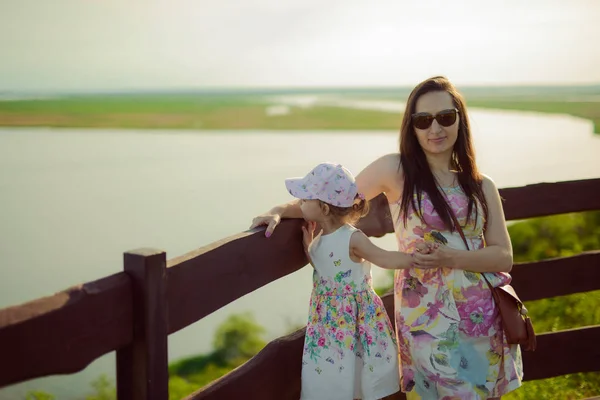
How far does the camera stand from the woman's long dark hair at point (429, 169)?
274 cm

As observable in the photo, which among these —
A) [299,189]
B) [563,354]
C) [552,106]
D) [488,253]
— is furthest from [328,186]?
[552,106]

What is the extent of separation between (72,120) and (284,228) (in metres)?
32.8

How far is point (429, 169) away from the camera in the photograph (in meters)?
2.82

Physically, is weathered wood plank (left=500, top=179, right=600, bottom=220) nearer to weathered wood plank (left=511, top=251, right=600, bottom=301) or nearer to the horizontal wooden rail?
weathered wood plank (left=511, top=251, right=600, bottom=301)

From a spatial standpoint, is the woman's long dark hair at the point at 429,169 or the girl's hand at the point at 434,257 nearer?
the girl's hand at the point at 434,257

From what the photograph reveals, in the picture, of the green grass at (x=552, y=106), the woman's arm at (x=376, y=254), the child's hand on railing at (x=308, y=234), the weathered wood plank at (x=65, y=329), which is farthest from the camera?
the green grass at (x=552, y=106)

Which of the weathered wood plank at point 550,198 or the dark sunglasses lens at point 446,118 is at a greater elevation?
the dark sunglasses lens at point 446,118

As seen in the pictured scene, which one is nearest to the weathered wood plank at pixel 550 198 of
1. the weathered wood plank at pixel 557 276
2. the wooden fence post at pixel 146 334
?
the weathered wood plank at pixel 557 276

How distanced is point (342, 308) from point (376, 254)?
0.69ft

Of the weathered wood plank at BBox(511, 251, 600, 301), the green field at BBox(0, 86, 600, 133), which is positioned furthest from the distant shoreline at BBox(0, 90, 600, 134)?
the weathered wood plank at BBox(511, 251, 600, 301)

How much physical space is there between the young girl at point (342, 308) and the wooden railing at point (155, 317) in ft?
0.34

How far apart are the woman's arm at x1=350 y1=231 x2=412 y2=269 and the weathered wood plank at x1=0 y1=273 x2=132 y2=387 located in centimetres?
91

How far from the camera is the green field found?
97.3 ft

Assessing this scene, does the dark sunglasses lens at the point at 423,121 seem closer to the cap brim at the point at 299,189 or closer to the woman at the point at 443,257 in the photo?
the woman at the point at 443,257
